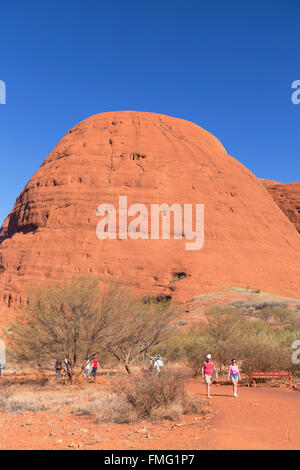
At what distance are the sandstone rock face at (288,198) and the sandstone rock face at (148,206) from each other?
15551 millimetres

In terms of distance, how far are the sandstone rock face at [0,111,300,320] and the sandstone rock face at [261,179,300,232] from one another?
612 inches

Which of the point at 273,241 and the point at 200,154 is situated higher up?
the point at 200,154

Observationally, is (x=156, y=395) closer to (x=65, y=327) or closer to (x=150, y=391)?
(x=150, y=391)

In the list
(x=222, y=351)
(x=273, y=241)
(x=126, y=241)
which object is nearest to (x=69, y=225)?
(x=126, y=241)

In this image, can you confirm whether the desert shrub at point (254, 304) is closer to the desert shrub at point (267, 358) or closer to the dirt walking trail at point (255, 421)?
the desert shrub at point (267, 358)

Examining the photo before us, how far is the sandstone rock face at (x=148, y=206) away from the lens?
3416 centimetres

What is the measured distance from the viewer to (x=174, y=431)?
6.71m

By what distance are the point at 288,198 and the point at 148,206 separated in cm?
3289

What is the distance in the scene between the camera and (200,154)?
4316 centimetres

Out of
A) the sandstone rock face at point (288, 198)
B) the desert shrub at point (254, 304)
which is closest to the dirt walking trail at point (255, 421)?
the desert shrub at point (254, 304)

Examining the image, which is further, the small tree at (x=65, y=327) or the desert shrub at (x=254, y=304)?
the desert shrub at (x=254, y=304)

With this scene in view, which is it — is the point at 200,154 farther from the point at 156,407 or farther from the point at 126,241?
the point at 156,407

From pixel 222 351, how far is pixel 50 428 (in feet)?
30.7

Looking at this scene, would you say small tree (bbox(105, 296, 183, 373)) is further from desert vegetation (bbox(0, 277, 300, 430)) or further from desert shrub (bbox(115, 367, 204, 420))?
desert shrub (bbox(115, 367, 204, 420))
